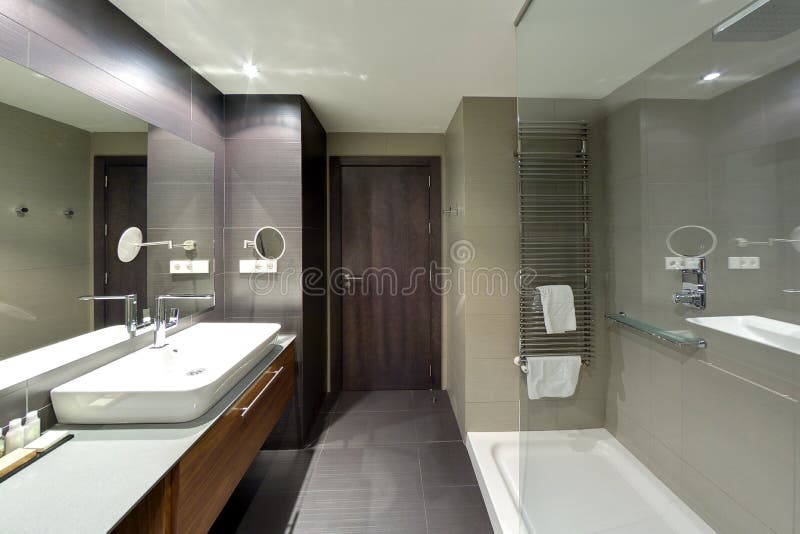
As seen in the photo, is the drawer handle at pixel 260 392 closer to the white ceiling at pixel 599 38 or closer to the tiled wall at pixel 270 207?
A: the tiled wall at pixel 270 207

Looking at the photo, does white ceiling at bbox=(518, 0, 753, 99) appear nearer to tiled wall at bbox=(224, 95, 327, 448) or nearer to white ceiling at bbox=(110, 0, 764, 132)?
white ceiling at bbox=(110, 0, 764, 132)

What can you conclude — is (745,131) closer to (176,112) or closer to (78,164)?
(78,164)

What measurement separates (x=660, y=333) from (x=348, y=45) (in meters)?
1.79

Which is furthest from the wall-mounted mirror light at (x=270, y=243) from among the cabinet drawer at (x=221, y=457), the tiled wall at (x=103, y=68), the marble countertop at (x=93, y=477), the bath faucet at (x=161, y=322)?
the marble countertop at (x=93, y=477)

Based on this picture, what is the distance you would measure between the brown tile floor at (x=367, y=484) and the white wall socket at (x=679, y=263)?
150cm

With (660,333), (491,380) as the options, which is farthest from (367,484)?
(660,333)

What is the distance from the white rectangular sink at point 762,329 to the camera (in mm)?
583

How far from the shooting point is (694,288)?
2.52 feet

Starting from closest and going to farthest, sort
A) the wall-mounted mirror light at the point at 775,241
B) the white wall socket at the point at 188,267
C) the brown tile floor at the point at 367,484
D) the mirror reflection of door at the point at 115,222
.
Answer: the wall-mounted mirror light at the point at 775,241
the mirror reflection of door at the point at 115,222
the brown tile floor at the point at 367,484
the white wall socket at the point at 188,267

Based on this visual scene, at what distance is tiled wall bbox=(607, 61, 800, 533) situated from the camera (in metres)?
0.60

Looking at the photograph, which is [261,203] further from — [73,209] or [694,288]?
[694,288]

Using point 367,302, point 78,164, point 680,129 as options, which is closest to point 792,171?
point 680,129

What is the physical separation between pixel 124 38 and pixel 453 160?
6.53 ft

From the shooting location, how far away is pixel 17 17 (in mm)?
1017
